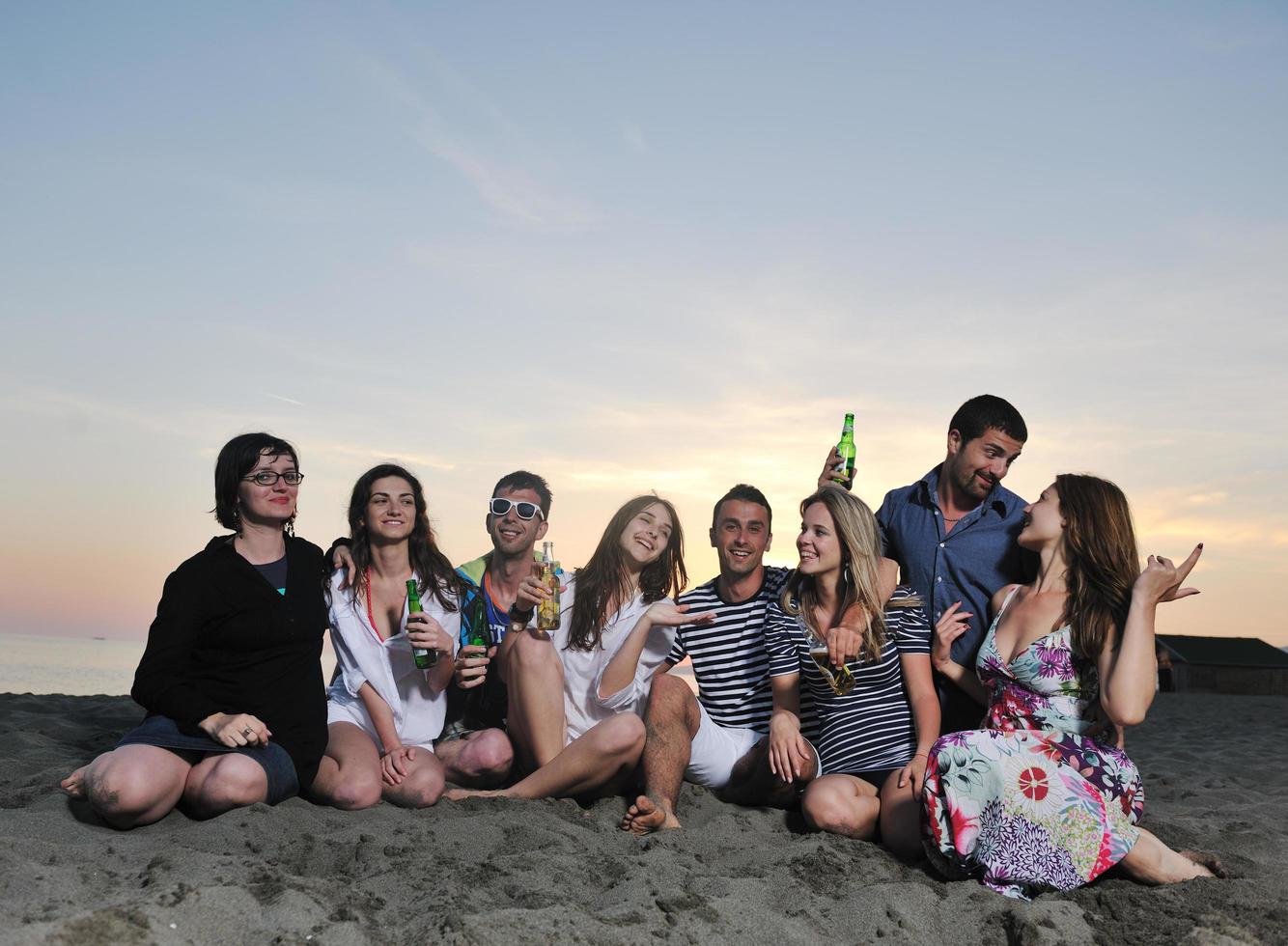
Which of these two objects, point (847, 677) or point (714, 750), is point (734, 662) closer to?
point (714, 750)

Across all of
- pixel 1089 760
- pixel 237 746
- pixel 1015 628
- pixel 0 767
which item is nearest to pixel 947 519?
pixel 1015 628

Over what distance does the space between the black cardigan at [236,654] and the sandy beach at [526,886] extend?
36 cm

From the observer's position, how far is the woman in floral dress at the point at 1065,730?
349 centimetres

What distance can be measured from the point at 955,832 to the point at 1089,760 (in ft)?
1.71

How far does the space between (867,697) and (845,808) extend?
490 millimetres

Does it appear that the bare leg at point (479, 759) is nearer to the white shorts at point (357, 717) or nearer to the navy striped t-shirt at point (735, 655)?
the white shorts at point (357, 717)

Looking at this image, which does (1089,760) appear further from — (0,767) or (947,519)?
(0,767)

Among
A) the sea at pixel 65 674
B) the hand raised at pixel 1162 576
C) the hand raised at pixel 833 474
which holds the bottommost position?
the sea at pixel 65 674

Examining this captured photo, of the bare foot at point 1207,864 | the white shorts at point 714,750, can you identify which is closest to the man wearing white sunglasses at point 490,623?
the white shorts at point 714,750

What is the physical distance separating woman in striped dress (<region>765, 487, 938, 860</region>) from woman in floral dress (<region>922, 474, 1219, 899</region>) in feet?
1.36

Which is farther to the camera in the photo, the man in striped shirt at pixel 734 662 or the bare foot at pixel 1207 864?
the man in striped shirt at pixel 734 662

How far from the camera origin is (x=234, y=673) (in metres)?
4.05

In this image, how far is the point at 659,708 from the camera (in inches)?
173

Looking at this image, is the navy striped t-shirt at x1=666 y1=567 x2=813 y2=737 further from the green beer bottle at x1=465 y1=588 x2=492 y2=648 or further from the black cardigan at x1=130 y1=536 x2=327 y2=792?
the black cardigan at x1=130 y1=536 x2=327 y2=792
